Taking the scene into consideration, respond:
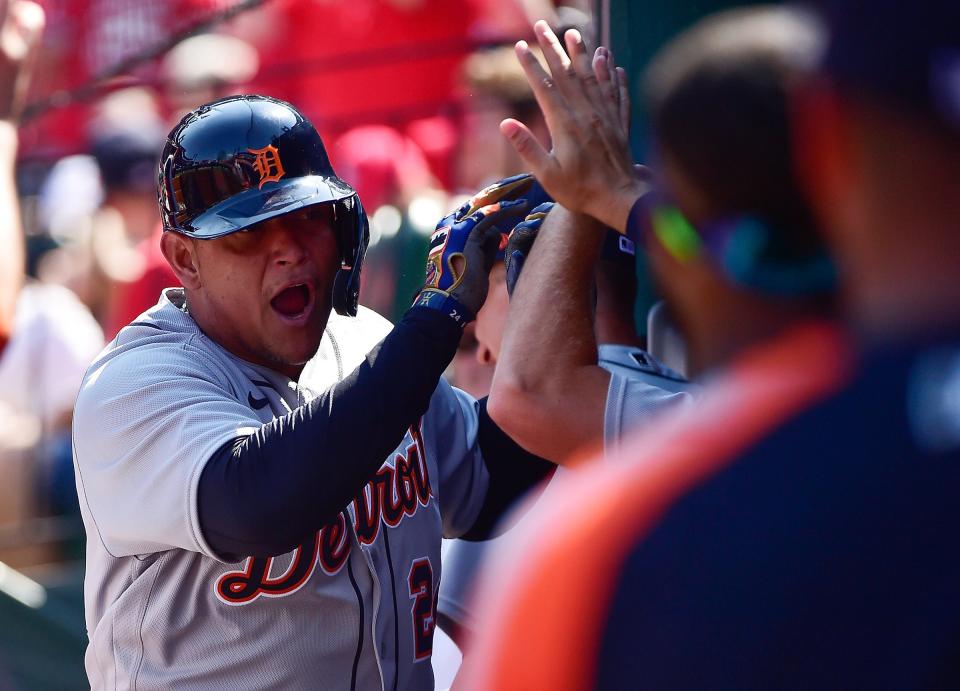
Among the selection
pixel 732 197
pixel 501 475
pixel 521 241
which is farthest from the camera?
pixel 501 475

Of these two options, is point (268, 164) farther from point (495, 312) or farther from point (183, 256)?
point (495, 312)

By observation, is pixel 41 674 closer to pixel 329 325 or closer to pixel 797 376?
pixel 329 325

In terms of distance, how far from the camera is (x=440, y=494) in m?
2.73

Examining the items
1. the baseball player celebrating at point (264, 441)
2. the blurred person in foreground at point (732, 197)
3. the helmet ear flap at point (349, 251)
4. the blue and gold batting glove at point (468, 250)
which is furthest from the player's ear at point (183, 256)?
the blurred person in foreground at point (732, 197)

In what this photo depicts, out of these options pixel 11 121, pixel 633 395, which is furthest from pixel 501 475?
pixel 11 121

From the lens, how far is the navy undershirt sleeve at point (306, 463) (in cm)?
207

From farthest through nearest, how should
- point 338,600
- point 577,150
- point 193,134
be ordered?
point 193,134
point 338,600
point 577,150

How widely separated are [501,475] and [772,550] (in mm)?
1940

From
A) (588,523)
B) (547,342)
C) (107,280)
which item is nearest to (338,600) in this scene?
(547,342)

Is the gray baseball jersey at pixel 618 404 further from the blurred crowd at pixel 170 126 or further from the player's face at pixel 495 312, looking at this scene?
the blurred crowd at pixel 170 126

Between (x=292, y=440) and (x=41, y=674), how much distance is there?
9.83 feet

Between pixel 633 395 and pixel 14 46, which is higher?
pixel 14 46

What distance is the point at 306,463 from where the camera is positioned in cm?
207

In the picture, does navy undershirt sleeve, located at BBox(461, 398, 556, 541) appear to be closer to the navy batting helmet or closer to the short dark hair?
the navy batting helmet
